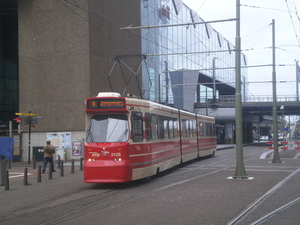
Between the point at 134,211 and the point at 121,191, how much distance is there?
3589 millimetres

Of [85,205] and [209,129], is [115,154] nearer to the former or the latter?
[85,205]

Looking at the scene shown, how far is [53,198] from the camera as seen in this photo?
1213 cm

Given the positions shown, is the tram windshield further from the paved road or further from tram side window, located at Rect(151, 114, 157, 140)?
tram side window, located at Rect(151, 114, 157, 140)

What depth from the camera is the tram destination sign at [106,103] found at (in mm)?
13530

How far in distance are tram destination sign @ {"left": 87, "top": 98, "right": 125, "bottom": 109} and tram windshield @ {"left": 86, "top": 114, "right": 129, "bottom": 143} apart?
348 mm

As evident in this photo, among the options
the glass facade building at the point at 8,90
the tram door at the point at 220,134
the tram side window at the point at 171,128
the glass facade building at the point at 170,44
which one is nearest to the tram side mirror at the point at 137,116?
the tram side window at the point at 171,128

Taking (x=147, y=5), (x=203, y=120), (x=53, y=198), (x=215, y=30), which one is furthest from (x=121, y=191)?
(x=215, y=30)

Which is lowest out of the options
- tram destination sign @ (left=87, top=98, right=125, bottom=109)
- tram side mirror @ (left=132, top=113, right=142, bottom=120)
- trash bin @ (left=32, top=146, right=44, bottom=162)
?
trash bin @ (left=32, top=146, right=44, bottom=162)

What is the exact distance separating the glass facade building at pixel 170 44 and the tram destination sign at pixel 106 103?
19.0 metres

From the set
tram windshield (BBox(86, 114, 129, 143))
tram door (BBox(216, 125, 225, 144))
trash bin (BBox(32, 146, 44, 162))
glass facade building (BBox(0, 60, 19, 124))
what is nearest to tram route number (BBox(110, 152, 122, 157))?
tram windshield (BBox(86, 114, 129, 143))

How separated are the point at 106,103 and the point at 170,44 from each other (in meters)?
33.6

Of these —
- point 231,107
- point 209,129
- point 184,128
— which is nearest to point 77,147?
point 209,129

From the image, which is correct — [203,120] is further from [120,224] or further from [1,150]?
[120,224]

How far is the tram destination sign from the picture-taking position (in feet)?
44.4
